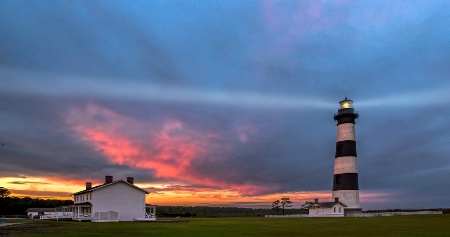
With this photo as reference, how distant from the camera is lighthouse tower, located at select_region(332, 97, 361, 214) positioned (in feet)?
254

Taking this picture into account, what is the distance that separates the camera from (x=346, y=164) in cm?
7775

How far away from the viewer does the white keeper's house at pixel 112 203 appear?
57406 millimetres

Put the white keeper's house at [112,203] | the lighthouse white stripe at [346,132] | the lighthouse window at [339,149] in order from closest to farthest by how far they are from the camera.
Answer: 1. the white keeper's house at [112,203]
2. the lighthouse white stripe at [346,132]
3. the lighthouse window at [339,149]

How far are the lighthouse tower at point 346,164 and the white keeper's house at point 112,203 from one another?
38.6 metres

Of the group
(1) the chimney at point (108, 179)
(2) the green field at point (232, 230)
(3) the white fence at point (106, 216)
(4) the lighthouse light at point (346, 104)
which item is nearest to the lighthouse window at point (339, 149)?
(4) the lighthouse light at point (346, 104)

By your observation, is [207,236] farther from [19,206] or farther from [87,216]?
[19,206]

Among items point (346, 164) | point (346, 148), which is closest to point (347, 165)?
point (346, 164)

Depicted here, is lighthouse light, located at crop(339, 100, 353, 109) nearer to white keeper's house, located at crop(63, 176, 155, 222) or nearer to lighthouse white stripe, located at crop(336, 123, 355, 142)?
lighthouse white stripe, located at crop(336, 123, 355, 142)

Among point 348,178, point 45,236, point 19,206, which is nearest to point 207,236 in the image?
point 45,236

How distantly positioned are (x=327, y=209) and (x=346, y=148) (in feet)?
41.9

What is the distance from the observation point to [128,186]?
200ft

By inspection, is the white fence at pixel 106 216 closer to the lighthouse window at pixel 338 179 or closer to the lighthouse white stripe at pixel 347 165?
the lighthouse white stripe at pixel 347 165

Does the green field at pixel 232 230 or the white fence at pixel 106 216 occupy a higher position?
the green field at pixel 232 230

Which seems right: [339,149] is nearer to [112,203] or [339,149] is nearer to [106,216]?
[112,203]
